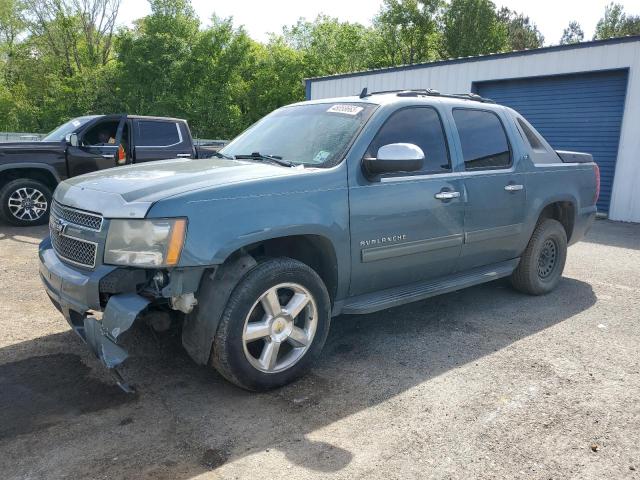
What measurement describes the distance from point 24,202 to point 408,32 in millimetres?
33556

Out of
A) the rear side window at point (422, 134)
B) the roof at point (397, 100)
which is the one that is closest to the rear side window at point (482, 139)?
the roof at point (397, 100)

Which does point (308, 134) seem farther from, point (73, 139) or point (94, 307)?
point (73, 139)

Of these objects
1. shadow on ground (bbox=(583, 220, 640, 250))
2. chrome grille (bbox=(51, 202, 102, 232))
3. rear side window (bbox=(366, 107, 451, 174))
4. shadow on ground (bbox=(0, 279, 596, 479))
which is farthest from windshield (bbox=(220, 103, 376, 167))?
shadow on ground (bbox=(583, 220, 640, 250))

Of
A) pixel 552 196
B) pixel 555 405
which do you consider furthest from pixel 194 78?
pixel 555 405

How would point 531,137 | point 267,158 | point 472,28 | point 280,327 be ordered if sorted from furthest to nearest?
point 472,28
point 531,137
point 267,158
point 280,327

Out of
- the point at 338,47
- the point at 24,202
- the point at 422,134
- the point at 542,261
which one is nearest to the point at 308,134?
the point at 422,134

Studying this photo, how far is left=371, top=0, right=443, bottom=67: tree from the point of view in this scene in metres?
36.4

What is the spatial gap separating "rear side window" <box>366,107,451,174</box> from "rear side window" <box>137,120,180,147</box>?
6658mm

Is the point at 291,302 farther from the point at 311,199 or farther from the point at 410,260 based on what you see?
the point at 410,260

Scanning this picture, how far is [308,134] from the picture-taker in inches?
161

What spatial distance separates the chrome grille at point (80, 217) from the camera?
3.12 metres

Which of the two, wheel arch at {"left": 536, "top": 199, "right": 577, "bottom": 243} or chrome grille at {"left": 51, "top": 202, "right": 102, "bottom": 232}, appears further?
wheel arch at {"left": 536, "top": 199, "right": 577, "bottom": 243}

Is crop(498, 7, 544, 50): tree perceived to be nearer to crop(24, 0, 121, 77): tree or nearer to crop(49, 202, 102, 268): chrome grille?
crop(24, 0, 121, 77): tree

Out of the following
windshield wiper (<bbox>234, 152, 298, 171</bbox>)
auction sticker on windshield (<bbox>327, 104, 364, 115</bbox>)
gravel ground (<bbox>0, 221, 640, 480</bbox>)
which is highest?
auction sticker on windshield (<bbox>327, 104, 364, 115</bbox>)
